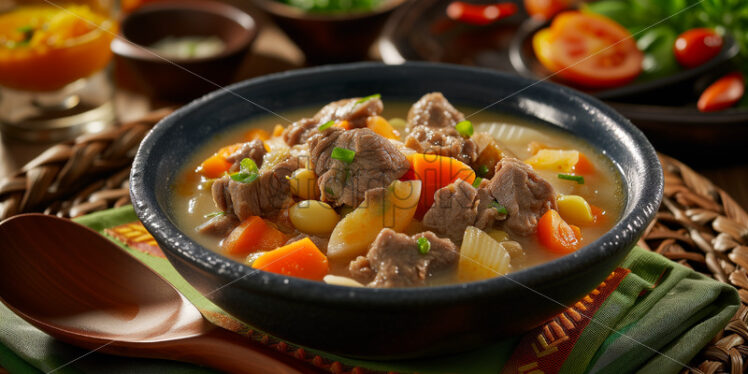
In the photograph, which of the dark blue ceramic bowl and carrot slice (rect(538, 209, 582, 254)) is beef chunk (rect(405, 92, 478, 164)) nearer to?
carrot slice (rect(538, 209, 582, 254))

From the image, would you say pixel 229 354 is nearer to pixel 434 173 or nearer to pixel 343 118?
pixel 434 173

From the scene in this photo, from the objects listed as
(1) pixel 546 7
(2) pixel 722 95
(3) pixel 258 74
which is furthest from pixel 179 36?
(2) pixel 722 95

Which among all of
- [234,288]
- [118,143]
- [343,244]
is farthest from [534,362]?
[118,143]

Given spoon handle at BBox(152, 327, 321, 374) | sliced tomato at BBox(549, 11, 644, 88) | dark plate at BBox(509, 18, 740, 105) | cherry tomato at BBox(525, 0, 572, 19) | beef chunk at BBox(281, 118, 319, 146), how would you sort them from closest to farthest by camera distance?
1. spoon handle at BBox(152, 327, 321, 374)
2. beef chunk at BBox(281, 118, 319, 146)
3. dark plate at BBox(509, 18, 740, 105)
4. sliced tomato at BBox(549, 11, 644, 88)
5. cherry tomato at BBox(525, 0, 572, 19)

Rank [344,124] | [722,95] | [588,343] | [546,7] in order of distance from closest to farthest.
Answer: [588,343], [344,124], [722,95], [546,7]

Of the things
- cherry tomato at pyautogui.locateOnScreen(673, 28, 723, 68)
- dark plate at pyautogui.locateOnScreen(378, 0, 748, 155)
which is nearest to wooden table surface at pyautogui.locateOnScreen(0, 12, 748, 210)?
dark plate at pyautogui.locateOnScreen(378, 0, 748, 155)

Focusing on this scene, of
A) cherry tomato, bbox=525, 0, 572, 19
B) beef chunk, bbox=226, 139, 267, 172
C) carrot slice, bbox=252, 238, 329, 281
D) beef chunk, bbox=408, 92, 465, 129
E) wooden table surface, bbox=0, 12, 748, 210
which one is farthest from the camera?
cherry tomato, bbox=525, 0, 572, 19

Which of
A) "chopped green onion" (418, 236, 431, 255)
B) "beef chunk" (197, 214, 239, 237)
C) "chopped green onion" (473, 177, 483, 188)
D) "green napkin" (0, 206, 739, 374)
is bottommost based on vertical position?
"green napkin" (0, 206, 739, 374)
